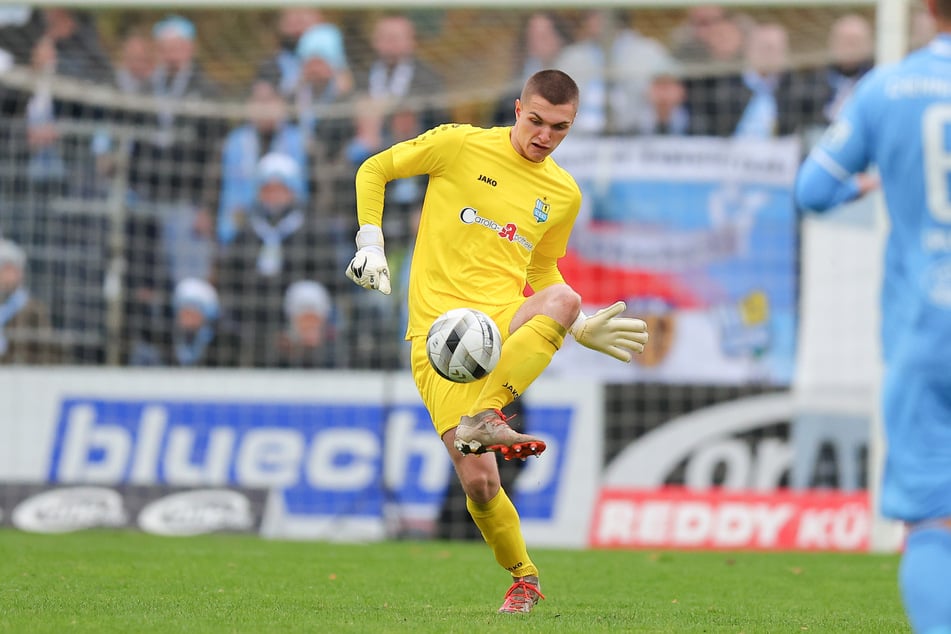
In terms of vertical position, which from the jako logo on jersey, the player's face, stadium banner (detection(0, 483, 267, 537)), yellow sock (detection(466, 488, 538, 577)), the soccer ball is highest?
the player's face

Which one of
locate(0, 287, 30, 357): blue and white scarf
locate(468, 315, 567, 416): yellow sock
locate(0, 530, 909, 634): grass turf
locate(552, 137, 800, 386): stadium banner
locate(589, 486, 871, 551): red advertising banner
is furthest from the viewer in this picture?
→ locate(0, 287, 30, 357): blue and white scarf

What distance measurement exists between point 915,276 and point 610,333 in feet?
9.51

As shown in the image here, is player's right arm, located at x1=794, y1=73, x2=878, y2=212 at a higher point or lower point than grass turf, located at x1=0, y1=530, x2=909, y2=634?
higher

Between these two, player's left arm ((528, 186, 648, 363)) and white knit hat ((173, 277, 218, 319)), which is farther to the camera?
white knit hat ((173, 277, 218, 319))

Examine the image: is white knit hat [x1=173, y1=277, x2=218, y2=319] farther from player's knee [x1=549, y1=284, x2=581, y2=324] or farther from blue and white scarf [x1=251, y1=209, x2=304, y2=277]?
player's knee [x1=549, y1=284, x2=581, y2=324]

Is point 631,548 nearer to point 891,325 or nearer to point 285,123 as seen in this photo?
point 285,123

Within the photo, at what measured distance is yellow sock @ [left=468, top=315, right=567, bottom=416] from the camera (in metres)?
7.34

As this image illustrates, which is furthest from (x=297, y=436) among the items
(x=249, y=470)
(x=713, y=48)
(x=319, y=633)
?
(x=319, y=633)

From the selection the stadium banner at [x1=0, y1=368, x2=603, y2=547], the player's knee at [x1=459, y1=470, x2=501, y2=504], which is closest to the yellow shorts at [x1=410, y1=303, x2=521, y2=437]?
the player's knee at [x1=459, y1=470, x2=501, y2=504]

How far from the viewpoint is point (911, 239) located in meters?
4.85

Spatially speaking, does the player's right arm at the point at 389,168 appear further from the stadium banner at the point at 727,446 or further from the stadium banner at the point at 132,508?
the stadium banner at the point at 132,508

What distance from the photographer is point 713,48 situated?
15.8 m

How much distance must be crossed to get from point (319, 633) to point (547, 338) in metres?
1.96

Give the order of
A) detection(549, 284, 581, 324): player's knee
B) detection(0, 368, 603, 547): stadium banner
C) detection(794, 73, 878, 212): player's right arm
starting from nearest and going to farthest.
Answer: detection(794, 73, 878, 212): player's right arm
detection(549, 284, 581, 324): player's knee
detection(0, 368, 603, 547): stadium banner
